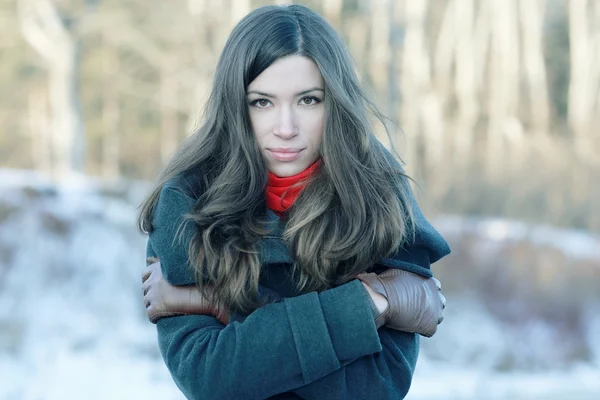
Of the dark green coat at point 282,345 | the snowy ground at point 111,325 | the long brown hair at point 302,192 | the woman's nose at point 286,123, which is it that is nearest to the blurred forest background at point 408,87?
the snowy ground at point 111,325

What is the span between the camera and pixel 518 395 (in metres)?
8.27

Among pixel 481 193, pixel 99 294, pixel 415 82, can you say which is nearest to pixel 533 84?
pixel 415 82

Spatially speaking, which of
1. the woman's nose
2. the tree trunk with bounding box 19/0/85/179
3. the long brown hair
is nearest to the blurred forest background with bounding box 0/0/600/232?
the tree trunk with bounding box 19/0/85/179

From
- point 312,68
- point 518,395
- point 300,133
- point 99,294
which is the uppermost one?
point 312,68

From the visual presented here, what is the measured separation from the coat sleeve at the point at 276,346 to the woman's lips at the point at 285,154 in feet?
1.14

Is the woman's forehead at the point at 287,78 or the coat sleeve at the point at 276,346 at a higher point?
the woman's forehead at the point at 287,78

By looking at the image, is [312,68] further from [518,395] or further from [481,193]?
[481,193]

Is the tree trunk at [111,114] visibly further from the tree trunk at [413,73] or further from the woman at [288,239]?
the woman at [288,239]

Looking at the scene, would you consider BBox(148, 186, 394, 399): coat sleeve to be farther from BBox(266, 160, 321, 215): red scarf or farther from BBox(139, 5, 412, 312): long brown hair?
BBox(266, 160, 321, 215): red scarf

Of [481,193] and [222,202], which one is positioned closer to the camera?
[222,202]

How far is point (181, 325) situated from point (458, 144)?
58.2 ft

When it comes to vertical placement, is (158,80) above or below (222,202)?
above

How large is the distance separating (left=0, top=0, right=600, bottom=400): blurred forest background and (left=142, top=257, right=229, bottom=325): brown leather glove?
2.11 ft

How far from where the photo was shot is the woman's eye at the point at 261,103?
222 cm
